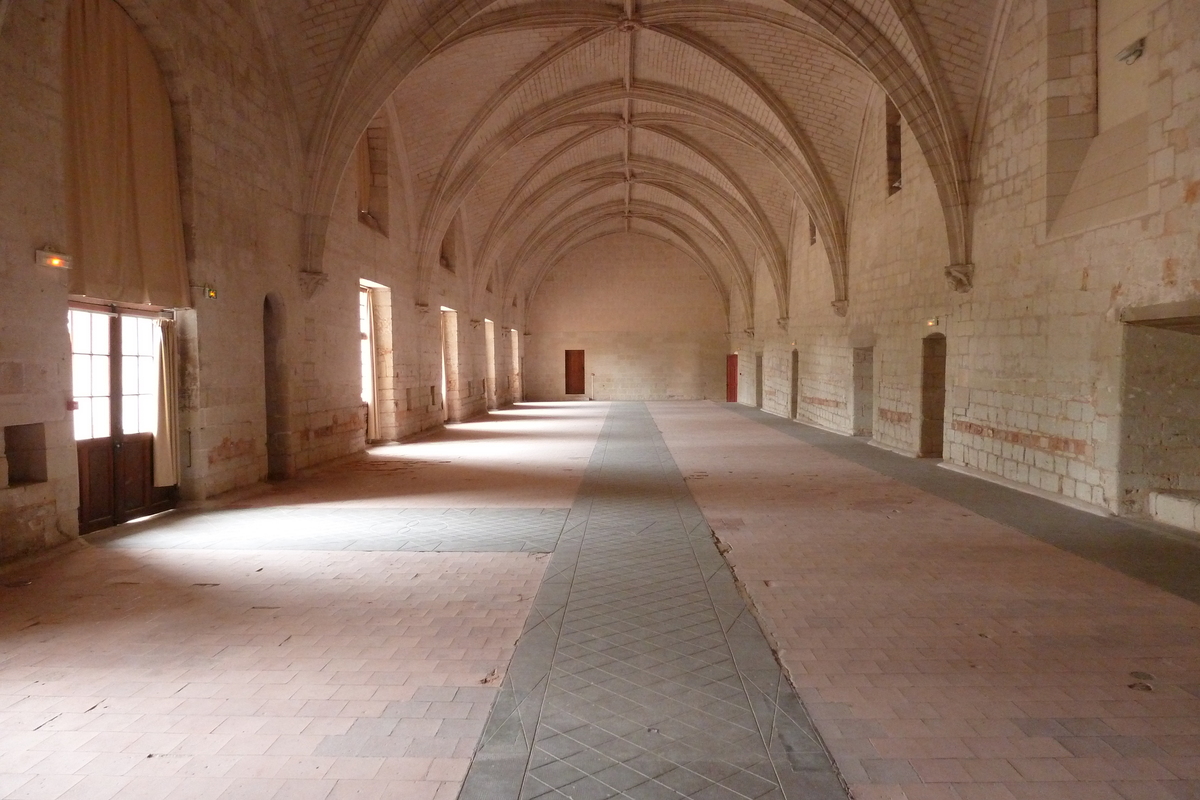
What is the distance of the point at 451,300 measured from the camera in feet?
59.4

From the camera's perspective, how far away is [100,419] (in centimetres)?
637

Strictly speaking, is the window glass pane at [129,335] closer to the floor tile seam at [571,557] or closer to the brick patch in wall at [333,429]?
the brick patch in wall at [333,429]

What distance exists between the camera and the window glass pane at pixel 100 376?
20.5 ft

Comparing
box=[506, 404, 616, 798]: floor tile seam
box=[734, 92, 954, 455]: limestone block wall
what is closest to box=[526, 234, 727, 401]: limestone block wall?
box=[734, 92, 954, 455]: limestone block wall

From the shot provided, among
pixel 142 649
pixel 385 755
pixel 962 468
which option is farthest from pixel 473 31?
pixel 385 755

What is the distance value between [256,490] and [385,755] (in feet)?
21.1

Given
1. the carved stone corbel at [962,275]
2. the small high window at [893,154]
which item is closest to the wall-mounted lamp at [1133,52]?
the carved stone corbel at [962,275]

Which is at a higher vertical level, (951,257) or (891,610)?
(951,257)

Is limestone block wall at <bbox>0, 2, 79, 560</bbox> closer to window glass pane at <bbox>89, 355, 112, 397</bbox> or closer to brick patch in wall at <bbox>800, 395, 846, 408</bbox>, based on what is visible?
window glass pane at <bbox>89, 355, 112, 397</bbox>

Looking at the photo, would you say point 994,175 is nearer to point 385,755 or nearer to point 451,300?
point 385,755

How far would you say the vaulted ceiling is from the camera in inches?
360

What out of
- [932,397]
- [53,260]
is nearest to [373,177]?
[53,260]

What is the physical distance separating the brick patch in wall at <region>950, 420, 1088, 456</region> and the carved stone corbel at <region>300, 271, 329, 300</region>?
28.5 feet

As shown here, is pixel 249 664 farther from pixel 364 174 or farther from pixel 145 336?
pixel 364 174
